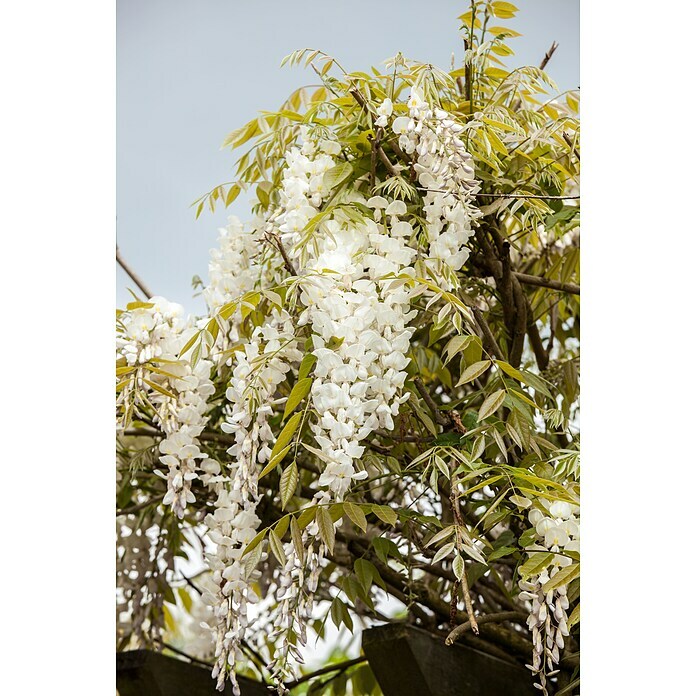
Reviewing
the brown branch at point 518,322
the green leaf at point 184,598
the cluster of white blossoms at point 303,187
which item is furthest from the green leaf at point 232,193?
the green leaf at point 184,598

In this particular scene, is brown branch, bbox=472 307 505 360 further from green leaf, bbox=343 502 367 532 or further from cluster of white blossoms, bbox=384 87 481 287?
green leaf, bbox=343 502 367 532

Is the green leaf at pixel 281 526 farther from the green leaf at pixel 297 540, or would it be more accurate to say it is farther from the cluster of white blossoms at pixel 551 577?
the cluster of white blossoms at pixel 551 577

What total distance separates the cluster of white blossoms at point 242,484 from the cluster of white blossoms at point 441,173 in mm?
164

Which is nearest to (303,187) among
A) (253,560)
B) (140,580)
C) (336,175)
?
(336,175)

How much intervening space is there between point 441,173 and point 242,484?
33 cm

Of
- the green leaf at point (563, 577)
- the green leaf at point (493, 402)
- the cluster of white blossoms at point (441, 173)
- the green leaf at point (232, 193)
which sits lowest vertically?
the green leaf at point (563, 577)

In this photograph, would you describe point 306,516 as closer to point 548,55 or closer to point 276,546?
point 276,546

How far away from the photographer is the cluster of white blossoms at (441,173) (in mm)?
695

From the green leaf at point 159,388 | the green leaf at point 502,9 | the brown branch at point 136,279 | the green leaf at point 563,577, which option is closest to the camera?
the green leaf at point 563,577

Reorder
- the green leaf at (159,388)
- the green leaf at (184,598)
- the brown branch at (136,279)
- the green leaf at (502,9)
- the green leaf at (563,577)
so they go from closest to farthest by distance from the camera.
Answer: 1. the green leaf at (563,577)
2. the green leaf at (159,388)
3. the green leaf at (502,9)
4. the brown branch at (136,279)
5. the green leaf at (184,598)

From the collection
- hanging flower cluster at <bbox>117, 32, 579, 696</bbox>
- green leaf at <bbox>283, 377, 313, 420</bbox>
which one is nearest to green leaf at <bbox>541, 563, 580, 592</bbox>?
hanging flower cluster at <bbox>117, 32, 579, 696</bbox>
